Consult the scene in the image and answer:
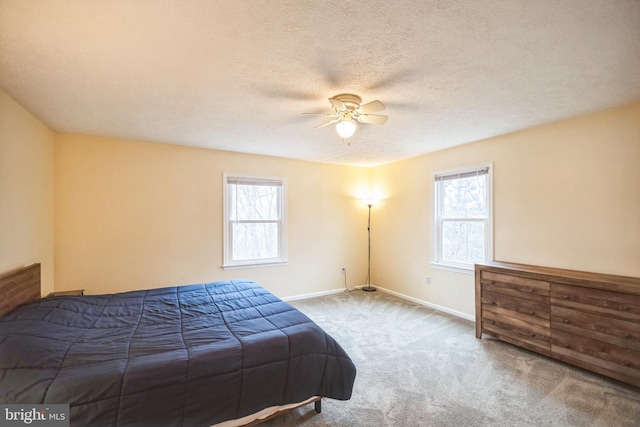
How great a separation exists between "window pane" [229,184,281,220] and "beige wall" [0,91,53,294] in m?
2.08

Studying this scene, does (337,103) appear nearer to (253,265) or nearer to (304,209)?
(304,209)

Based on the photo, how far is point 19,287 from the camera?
2549mm

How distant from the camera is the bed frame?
1.94 metres

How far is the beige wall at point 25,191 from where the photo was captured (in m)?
2.50

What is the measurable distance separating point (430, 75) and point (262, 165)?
309 cm

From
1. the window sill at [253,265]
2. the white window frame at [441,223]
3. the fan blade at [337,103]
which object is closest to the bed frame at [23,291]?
the window sill at [253,265]

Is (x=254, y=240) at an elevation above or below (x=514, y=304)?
above

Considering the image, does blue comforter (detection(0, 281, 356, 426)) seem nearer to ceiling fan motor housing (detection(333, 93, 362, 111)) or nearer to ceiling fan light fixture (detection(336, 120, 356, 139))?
ceiling fan light fixture (detection(336, 120, 356, 139))

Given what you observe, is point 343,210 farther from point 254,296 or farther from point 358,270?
point 254,296

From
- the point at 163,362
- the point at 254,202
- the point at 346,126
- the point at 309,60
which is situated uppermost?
the point at 309,60

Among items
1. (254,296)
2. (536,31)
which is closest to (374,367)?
(254,296)

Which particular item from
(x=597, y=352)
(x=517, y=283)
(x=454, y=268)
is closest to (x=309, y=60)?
(x=517, y=283)

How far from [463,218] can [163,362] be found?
3906 mm

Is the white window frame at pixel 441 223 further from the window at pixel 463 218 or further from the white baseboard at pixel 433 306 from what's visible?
the white baseboard at pixel 433 306
